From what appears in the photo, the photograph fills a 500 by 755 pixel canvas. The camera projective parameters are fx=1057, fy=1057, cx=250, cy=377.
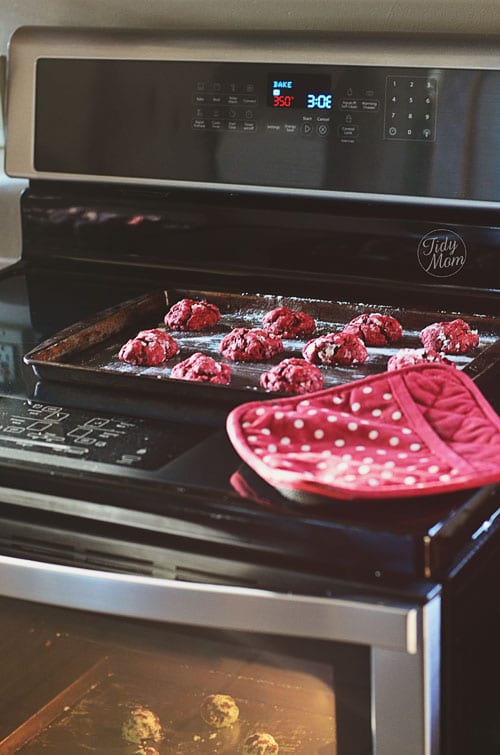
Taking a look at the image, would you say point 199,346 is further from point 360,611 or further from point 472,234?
point 360,611

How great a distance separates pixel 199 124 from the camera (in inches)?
56.4

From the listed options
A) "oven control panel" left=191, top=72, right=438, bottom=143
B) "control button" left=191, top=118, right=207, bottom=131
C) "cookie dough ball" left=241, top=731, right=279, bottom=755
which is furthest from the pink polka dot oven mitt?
"control button" left=191, top=118, right=207, bottom=131

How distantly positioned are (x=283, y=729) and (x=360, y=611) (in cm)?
18

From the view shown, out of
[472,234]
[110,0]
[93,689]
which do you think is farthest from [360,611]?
[110,0]

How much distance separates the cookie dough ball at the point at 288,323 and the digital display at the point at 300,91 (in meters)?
0.28

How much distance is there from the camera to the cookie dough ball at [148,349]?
3.85ft

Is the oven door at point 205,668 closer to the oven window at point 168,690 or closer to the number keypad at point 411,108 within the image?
the oven window at point 168,690

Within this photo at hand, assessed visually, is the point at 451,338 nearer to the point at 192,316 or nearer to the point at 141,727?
the point at 192,316

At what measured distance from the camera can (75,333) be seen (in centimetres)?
122

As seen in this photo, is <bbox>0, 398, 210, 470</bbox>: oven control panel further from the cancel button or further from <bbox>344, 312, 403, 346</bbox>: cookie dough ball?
the cancel button

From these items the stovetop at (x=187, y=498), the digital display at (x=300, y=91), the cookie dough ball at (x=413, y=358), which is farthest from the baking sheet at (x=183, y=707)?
the digital display at (x=300, y=91)

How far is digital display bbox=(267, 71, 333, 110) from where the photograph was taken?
53.6 inches

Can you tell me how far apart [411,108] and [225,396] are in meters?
0.52
